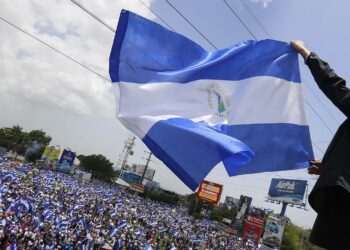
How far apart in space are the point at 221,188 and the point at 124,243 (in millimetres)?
36219

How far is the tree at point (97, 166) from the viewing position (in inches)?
4222

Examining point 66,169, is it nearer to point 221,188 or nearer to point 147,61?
point 221,188

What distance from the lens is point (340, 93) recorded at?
7.44 feet

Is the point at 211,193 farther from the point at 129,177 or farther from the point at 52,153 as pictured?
the point at 129,177

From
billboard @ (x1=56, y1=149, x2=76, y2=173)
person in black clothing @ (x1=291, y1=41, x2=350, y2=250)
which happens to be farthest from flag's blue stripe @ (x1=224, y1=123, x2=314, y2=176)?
billboard @ (x1=56, y1=149, x2=76, y2=173)

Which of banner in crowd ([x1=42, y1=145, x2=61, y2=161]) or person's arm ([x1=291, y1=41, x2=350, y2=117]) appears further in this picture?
banner in crowd ([x1=42, y1=145, x2=61, y2=161])

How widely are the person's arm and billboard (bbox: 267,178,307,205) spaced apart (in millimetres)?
47642

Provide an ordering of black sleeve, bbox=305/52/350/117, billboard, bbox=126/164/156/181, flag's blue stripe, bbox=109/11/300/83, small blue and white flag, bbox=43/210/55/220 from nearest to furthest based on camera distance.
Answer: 1. black sleeve, bbox=305/52/350/117
2. flag's blue stripe, bbox=109/11/300/83
3. small blue and white flag, bbox=43/210/55/220
4. billboard, bbox=126/164/156/181

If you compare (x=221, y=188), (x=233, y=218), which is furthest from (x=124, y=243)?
(x=233, y=218)

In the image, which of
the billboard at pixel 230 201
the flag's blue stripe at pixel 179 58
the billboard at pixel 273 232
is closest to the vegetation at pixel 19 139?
the billboard at pixel 230 201

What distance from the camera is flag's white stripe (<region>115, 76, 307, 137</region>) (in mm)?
4594

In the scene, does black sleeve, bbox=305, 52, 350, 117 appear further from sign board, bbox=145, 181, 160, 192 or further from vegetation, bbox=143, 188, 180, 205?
sign board, bbox=145, 181, 160, 192

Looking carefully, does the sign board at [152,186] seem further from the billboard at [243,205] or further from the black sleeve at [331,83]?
the black sleeve at [331,83]

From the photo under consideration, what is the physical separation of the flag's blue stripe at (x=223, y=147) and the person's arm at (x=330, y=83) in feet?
4.64
